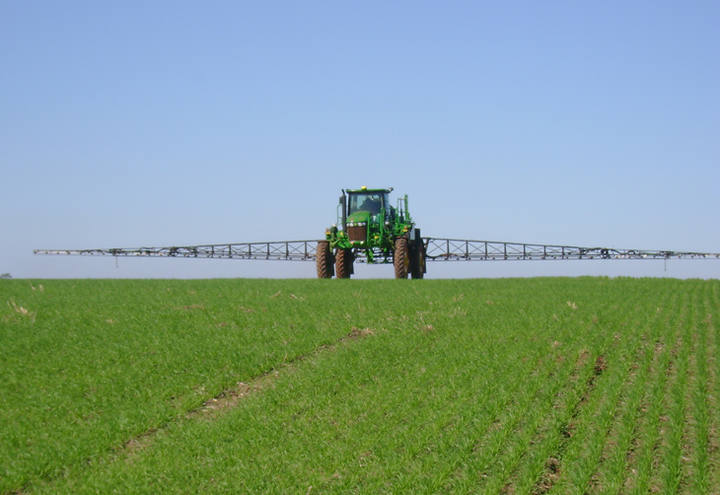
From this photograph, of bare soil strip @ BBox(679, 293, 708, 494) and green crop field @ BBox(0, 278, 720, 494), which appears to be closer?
bare soil strip @ BBox(679, 293, 708, 494)

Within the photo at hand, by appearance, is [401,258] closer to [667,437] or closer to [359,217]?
[359,217]

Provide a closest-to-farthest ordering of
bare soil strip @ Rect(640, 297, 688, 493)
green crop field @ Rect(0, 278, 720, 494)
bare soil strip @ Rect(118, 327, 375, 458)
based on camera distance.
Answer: bare soil strip @ Rect(640, 297, 688, 493), green crop field @ Rect(0, 278, 720, 494), bare soil strip @ Rect(118, 327, 375, 458)

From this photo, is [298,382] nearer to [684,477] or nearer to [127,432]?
[127,432]

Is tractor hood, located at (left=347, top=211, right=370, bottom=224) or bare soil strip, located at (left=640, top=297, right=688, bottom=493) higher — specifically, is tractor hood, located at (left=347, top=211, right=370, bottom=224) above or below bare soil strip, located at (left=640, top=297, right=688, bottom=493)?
above

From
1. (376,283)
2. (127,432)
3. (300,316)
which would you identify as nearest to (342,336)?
(300,316)

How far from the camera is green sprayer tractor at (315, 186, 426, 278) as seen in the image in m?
27.8

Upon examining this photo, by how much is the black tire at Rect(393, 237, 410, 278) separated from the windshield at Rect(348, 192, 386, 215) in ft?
7.97

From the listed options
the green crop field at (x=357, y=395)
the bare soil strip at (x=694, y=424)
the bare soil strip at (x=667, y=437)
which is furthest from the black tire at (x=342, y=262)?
the bare soil strip at (x=667, y=437)

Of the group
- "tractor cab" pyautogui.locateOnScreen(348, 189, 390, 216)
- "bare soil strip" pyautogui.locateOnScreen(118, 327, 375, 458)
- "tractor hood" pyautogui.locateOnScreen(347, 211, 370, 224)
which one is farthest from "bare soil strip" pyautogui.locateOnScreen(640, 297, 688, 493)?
"tractor cab" pyautogui.locateOnScreen(348, 189, 390, 216)

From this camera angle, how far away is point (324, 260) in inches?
1112

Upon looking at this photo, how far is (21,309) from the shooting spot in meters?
16.8

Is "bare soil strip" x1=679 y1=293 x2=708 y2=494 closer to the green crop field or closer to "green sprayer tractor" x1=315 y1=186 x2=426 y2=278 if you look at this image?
the green crop field

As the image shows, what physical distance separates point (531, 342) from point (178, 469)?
7.47 m

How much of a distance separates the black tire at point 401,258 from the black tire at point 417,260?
2.01 metres
